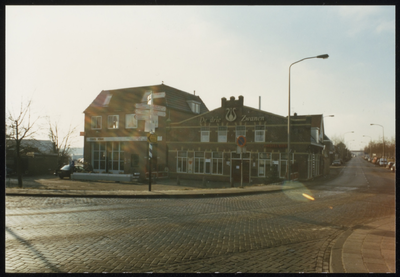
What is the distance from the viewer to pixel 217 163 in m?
34.2

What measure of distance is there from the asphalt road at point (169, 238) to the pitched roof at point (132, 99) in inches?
1136

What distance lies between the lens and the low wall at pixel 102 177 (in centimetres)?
2953

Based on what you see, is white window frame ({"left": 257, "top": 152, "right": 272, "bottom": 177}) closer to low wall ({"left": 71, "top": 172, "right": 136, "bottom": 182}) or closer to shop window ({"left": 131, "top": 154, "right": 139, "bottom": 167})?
low wall ({"left": 71, "top": 172, "right": 136, "bottom": 182})

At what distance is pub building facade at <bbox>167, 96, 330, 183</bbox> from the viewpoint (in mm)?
30531

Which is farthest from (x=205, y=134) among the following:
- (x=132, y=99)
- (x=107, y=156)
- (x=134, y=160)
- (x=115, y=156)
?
(x=107, y=156)

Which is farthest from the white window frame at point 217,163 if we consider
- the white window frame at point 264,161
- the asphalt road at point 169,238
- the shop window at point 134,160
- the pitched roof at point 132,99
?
the asphalt road at point 169,238

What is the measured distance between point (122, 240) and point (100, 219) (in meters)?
2.59

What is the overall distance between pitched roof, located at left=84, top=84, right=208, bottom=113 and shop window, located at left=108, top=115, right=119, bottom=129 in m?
1.04

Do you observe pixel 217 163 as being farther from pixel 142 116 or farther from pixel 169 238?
pixel 169 238

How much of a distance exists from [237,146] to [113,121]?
17.5 meters

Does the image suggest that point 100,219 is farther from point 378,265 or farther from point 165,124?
point 165,124

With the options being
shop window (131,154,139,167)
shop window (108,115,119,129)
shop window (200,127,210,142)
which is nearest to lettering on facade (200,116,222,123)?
shop window (200,127,210,142)

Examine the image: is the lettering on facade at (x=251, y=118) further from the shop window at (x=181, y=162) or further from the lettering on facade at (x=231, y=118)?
the shop window at (x=181, y=162)
